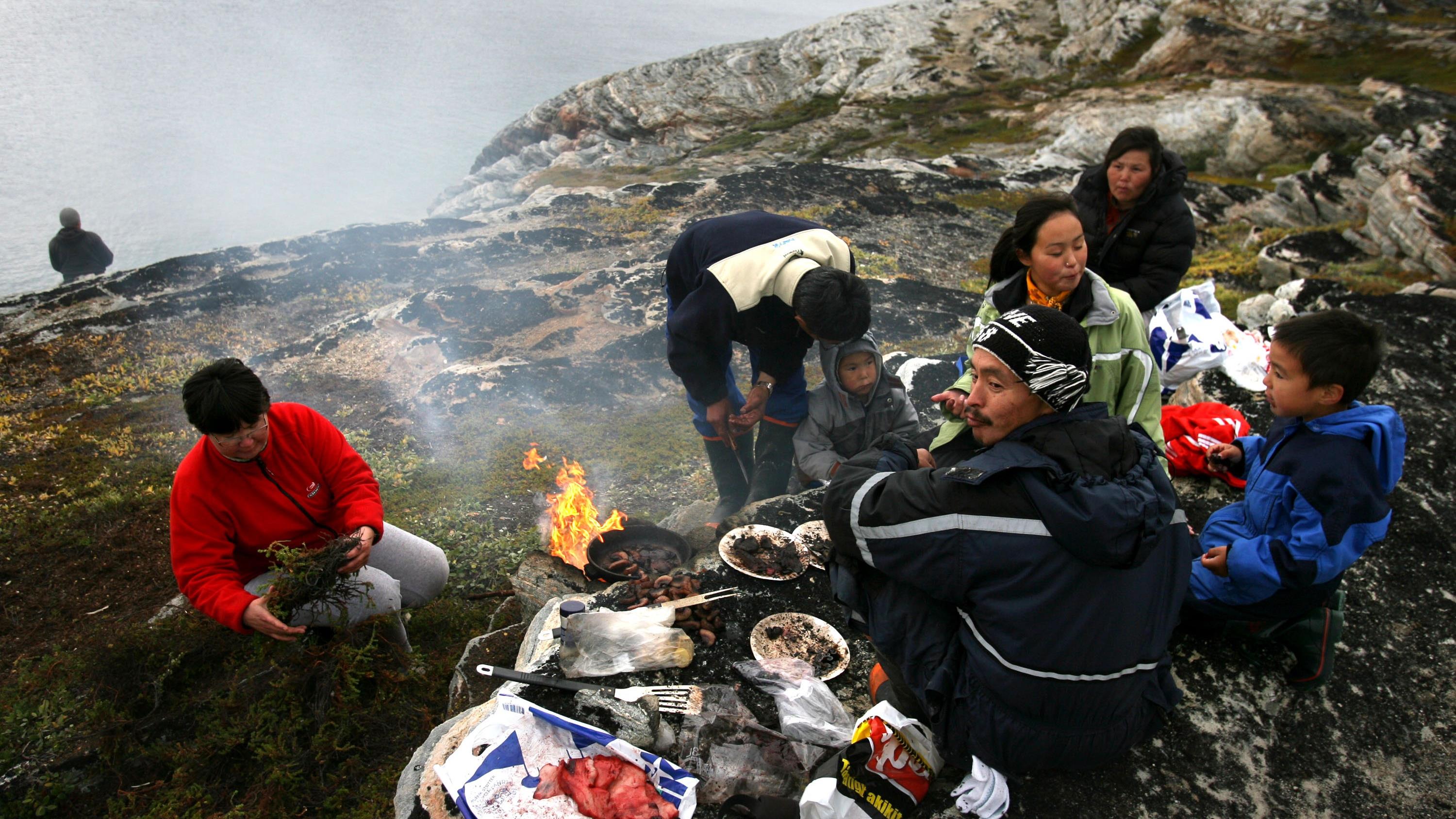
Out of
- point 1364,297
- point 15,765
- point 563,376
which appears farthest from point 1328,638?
point 563,376

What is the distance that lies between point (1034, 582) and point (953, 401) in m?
1.03

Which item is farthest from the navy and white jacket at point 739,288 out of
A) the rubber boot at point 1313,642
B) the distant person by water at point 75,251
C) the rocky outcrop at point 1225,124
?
the rocky outcrop at point 1225,124

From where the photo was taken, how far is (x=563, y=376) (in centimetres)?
944

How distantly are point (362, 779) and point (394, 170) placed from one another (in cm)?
6480

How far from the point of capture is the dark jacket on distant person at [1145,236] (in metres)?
4.83

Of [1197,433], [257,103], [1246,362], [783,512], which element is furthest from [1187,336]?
[257,103]

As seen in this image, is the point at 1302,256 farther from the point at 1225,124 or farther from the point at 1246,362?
the point at 1225,124

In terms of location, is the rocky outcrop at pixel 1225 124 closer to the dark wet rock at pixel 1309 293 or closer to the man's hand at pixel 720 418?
the dark wet rock at pixel 1309 293

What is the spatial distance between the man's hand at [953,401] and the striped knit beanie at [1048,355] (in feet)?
1.55

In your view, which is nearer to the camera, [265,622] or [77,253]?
[265,622]

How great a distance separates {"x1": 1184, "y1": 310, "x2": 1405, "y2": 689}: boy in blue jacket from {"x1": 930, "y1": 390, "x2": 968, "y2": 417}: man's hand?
1.36 metres

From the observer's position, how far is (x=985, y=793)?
2.69 meters

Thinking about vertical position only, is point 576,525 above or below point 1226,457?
below

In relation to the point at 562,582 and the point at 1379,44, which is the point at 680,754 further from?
the point at 1379,44
